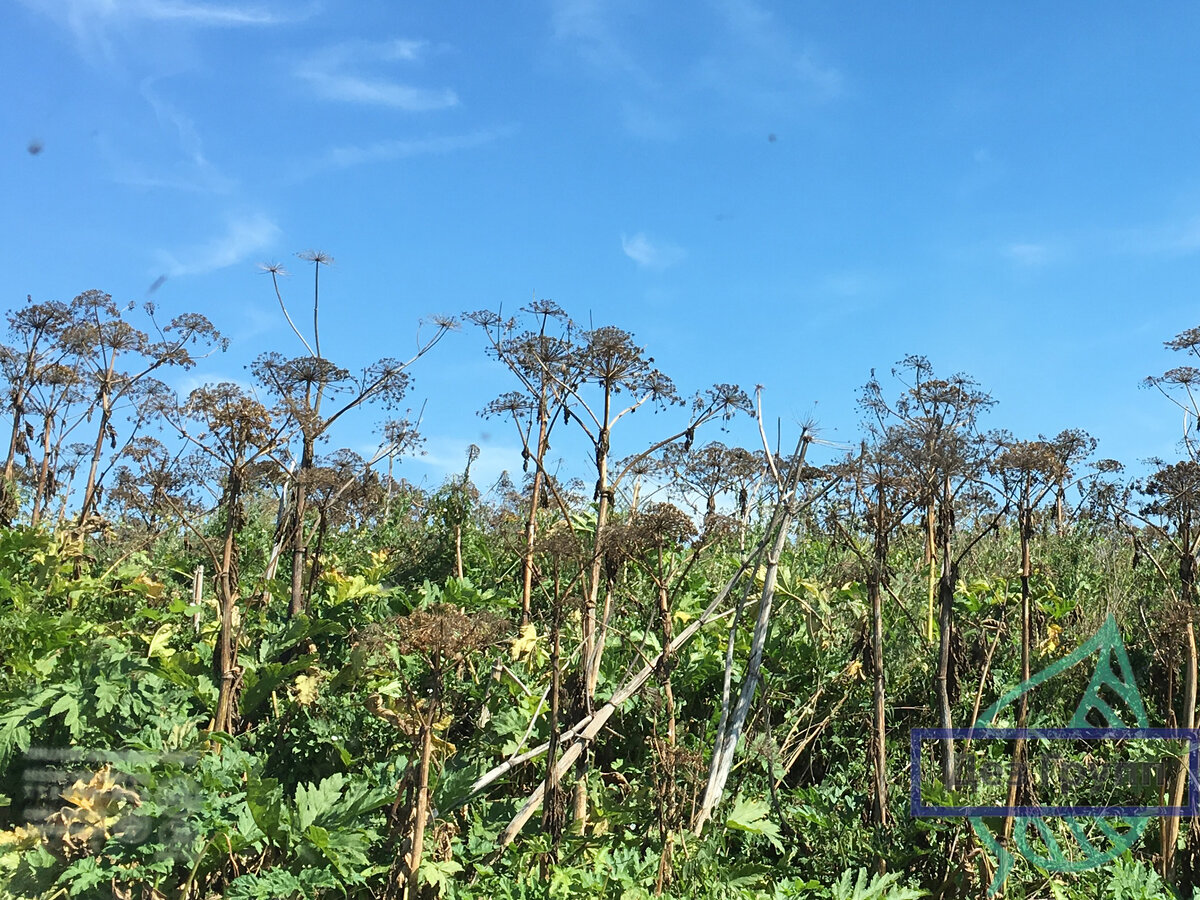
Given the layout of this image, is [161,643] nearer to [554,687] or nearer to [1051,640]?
[554,687]

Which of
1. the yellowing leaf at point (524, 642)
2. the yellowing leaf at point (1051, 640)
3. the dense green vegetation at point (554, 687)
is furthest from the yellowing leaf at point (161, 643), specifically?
the yellowing leaf at point (1051, 640)

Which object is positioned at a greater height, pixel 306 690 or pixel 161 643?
pixel 161 643

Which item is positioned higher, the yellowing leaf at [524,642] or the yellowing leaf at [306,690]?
the yellowing leaf at [524,642]

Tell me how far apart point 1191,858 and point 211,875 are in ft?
18.9

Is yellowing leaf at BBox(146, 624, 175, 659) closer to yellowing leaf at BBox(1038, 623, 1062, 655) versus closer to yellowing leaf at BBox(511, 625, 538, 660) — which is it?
yellowing leaf at BBox(511, 625, 538, 660)

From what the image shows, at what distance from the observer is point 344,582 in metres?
7.57

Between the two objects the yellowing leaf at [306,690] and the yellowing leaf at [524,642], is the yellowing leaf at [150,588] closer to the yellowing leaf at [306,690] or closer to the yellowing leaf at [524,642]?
the yellowing leaf at [306,690]

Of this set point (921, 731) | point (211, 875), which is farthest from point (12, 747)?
point (921, 731)

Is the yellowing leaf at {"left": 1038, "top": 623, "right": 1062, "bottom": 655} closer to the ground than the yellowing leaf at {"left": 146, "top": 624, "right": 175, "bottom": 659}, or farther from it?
farther from it

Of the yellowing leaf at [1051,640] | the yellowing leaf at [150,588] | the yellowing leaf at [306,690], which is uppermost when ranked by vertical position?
the yellowing leaf at [150,588]

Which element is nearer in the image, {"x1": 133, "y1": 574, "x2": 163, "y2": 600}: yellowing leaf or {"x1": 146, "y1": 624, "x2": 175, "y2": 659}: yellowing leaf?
{"x1": 146, "y1": 624, "x2": 175, "y2": 659}: yellowing leaf

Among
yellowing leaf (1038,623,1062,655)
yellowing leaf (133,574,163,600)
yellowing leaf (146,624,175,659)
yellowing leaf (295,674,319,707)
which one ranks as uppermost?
yellowing leaf (133,574,163,600)

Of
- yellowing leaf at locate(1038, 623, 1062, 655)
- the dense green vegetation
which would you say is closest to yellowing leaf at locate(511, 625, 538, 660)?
the dense green vegetation

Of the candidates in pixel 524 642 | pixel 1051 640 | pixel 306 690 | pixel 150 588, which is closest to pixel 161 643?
pixel 306 690
